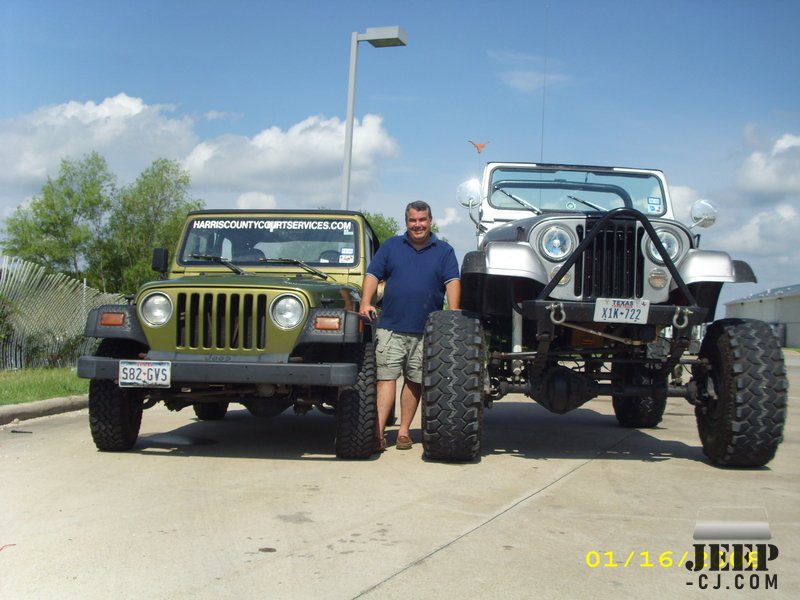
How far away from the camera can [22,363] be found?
39.4ft

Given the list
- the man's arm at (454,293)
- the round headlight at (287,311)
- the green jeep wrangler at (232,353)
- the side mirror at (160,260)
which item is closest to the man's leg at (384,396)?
the green jeep wrangler at (232,353)

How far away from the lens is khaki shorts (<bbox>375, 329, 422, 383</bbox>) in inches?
249

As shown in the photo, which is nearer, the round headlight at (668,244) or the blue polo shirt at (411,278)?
Answer: the round headlight at (668,244)

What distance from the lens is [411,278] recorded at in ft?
20.8

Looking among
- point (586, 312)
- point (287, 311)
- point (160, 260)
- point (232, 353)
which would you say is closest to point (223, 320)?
point (232, 353)

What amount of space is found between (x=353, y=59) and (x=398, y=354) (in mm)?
8404

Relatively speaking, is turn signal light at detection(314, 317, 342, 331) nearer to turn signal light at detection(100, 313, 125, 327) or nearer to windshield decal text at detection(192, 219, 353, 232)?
turn signal light at detection(100, 313, 125, 327)

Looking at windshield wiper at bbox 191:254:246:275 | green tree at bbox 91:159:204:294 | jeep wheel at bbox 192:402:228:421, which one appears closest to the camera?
windshield wiper at bbox 191:254:246:275

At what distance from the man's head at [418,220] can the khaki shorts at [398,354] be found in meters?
0.74

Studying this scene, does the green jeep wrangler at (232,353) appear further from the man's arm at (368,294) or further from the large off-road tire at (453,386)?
the large off-road tire at (453,386)

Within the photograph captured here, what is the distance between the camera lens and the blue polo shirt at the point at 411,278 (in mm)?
6312

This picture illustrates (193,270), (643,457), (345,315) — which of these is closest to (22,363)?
(193,270)

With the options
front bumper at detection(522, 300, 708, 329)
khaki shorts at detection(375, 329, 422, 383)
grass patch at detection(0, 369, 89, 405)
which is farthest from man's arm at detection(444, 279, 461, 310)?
grass patch at detection(0, 369, 89, 405)

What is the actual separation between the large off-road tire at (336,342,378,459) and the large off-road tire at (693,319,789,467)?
231 centimetres
